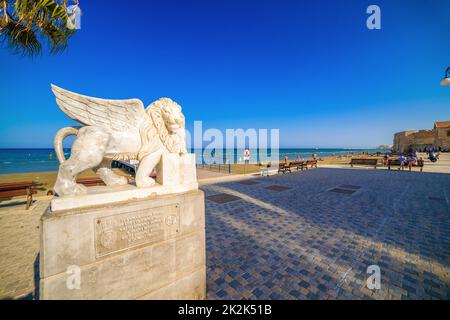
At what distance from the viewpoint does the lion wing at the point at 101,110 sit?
199 cm

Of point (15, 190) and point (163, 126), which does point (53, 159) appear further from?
point (163, 126)

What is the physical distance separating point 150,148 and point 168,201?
78cm

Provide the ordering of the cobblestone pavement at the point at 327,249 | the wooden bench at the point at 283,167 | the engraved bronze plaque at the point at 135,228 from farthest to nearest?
the wooden bench at the point at 283,167
the cobblestone pavement at the point at 327,249
the engraved bronze plaque at the point at 135,228

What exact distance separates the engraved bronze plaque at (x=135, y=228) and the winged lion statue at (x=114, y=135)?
411 mm

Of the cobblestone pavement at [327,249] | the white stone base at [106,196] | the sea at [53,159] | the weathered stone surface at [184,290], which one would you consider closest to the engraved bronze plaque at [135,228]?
the white stone base at [106,196]

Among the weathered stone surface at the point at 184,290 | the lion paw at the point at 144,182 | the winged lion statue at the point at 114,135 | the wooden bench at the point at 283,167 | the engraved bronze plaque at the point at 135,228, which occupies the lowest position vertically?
the weathered stone surface at the point at 184,290

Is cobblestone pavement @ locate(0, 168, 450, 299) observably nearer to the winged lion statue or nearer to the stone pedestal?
the stone pedestal

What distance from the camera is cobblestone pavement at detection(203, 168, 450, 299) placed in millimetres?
2643

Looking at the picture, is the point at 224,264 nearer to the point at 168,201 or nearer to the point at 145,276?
the point at 145,276

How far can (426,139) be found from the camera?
5219cm

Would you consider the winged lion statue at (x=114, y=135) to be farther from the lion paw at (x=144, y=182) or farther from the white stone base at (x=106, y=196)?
the white stone base at (x=106, y=196)

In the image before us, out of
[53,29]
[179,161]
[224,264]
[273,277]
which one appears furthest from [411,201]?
[53,29]

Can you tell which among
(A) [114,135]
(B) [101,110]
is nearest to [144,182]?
(A) [114,135]

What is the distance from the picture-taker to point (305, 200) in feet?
23.8
